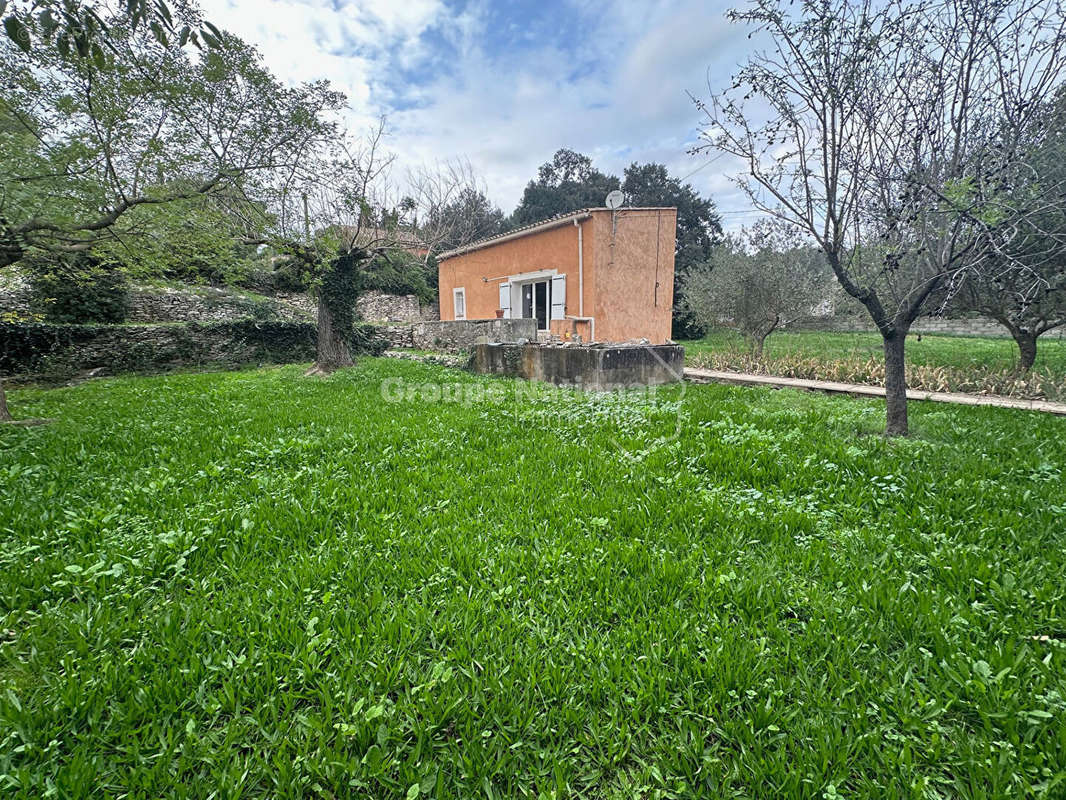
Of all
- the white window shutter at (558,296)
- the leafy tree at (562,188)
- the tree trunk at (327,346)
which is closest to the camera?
the tree trunk at (327,346)

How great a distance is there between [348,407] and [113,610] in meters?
4.08

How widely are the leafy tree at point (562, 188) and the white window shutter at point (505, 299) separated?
12.3m

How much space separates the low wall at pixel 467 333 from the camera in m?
11.1

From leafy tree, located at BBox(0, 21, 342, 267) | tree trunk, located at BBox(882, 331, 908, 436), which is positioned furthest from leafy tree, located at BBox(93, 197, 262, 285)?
tree trunk, located at BBox(882, 331, 908, 436)

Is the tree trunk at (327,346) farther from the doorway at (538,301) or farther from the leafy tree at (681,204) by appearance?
the leafy tree at (681,204)

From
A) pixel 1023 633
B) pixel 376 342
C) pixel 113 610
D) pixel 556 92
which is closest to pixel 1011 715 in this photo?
pixel 1023 633

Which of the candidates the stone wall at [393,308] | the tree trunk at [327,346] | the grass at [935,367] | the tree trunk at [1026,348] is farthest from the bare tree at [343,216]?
the tree trunk at [1026,348]

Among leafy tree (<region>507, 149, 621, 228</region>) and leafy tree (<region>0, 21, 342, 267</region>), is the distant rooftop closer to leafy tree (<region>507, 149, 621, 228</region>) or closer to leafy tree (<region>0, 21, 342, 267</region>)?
leafy tree (<region>0, 21, 342, 267</region>)

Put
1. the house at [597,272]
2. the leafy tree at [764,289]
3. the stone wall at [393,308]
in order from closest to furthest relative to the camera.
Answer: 1. the leafy tree at [764,289]
2. the house at [597,272]
3. the stone wall at [393,308]

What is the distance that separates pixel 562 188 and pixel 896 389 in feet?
85.9

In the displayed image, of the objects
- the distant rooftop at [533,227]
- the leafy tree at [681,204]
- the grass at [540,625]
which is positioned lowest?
the grass at [540,625]

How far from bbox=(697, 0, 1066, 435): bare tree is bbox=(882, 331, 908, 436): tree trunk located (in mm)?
11

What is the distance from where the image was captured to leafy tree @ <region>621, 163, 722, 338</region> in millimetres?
23328

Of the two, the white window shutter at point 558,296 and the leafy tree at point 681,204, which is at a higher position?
the leafy tree at point 681,204
